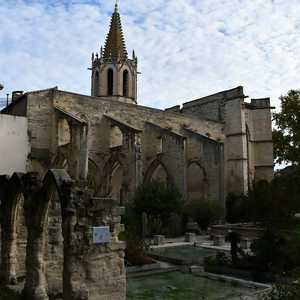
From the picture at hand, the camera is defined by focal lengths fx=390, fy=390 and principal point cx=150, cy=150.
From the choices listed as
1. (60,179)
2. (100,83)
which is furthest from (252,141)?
(60,179)

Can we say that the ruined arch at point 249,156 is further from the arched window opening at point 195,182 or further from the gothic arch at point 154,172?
the gothic arch at point 154,172

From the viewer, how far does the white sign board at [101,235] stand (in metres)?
6.04

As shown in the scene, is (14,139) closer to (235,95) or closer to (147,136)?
→ (147,136)

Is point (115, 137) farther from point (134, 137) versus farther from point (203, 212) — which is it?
point (203, 212)

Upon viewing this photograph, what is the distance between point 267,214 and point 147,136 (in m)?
14.2

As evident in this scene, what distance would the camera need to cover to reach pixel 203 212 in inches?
810

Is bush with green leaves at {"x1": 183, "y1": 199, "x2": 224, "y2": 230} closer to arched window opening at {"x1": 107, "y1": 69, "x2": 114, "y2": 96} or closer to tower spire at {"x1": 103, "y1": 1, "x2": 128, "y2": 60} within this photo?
arched window opening at {"x1": 107, "y1": 69, "x2": 114, "y2": 96}

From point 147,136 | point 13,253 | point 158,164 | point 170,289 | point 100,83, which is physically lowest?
point 170,289

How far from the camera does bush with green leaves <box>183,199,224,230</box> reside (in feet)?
67.4

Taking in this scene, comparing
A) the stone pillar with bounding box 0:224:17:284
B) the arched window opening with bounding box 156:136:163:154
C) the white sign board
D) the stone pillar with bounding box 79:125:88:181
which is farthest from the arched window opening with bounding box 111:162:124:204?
the white sign board

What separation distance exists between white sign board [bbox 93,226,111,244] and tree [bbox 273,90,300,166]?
880 inches

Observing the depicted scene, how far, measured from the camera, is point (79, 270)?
5.90 meters

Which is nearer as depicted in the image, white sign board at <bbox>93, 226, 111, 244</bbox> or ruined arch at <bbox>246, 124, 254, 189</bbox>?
white sign board at <bbox>93, 226, 111, 244</bbox>

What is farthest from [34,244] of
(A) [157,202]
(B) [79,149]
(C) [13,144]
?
(C) [13,144]
